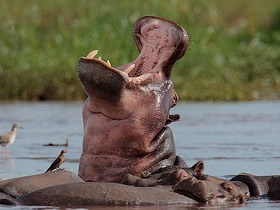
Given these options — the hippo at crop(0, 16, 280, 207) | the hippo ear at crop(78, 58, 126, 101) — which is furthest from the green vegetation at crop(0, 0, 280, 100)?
the hippo ear at crop(78, 58, 126, 101)

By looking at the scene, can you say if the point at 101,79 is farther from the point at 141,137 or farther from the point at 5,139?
the point at 5,139

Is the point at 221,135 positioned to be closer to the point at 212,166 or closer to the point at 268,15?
the point at 212,166

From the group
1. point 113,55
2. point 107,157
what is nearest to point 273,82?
point 113,55

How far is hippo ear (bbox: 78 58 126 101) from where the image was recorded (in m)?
8.74

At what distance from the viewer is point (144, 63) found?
9.36m

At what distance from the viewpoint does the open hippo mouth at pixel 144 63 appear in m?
8.77

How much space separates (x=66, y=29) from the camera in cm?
2459

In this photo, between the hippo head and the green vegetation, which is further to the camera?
the green vegetation

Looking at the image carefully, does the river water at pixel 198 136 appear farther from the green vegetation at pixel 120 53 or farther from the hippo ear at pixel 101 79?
the hippo ear at pixel 101 79

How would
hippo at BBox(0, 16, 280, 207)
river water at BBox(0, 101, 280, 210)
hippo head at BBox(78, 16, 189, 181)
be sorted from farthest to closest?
river water at BBox(0, 101, 280, 210) < hippo head at BBox(78, 16, 189, 181) < hippo at BBox(0, 16, 280, 207)

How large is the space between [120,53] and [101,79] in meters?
14.0

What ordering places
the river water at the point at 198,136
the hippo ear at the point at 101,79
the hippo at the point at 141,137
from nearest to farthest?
1. the hippo at the point at 141,137
2. the hippo ear at the point at 101,79
3. the river water at the point at 198,136

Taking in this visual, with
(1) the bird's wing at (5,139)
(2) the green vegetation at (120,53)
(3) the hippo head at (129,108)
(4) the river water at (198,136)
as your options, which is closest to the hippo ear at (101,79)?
(3) the hippo head at (129,108)

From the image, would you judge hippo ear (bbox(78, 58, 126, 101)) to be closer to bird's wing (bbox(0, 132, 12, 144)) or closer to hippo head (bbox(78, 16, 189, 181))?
hippo head (bbox(78, 16, 189, 181))
